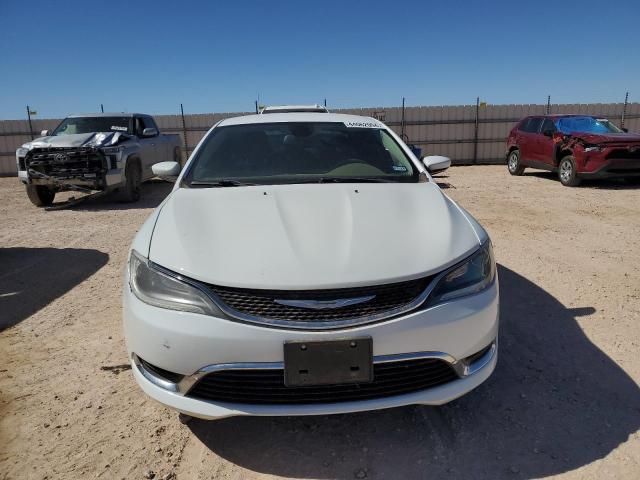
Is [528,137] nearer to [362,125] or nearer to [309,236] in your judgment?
[362,125]

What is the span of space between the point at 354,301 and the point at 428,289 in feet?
1.05

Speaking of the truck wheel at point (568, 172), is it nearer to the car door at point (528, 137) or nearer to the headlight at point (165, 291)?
the car door at point (528, 137)

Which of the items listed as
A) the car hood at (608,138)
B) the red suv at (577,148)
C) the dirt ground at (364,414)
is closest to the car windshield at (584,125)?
the red suv at (577,148)

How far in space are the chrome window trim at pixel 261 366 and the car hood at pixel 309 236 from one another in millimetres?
304

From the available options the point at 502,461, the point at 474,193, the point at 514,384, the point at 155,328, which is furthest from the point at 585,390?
the point at 474,193

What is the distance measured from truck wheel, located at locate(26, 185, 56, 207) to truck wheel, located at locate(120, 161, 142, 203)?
1.36 m

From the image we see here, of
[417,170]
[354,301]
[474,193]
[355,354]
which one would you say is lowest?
[474,193]

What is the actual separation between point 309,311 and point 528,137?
11.4 meters

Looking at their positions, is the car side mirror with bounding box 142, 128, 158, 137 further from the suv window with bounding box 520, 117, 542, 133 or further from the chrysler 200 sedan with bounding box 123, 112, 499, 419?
the suv window with bounding box 520, 117, 542, 133

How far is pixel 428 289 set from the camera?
6.25 ft

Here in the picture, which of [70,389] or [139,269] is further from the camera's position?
[70,389]

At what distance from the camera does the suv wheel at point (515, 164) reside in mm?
12297

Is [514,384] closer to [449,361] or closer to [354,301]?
[449,361]

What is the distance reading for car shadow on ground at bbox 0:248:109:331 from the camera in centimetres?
385
